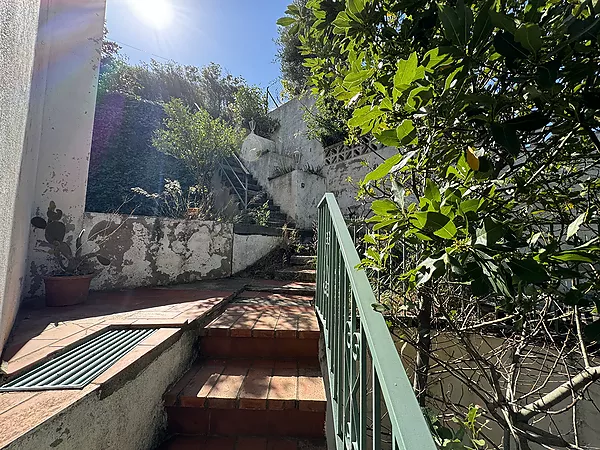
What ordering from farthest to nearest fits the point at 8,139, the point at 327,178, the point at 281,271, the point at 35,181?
1. the point at 327,178
2. the point at 281,271
3. the point at 35,181
4. the point at 8,139

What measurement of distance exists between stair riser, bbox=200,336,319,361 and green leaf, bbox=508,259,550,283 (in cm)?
146

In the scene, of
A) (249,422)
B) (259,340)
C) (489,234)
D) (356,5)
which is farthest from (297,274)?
(489,234)

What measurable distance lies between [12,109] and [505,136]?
2.08 m

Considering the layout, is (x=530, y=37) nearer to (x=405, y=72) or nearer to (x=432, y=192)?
(x=405, y=72)

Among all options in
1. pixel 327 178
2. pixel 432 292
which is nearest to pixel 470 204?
pixel 432 292

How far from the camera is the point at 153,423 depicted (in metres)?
1.35

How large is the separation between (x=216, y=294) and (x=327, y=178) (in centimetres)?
481

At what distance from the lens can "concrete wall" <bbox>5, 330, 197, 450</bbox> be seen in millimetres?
895

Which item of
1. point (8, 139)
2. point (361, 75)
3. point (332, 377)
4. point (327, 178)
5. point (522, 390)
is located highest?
point (327, 178)

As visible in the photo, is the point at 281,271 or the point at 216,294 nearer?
the point at 216,294

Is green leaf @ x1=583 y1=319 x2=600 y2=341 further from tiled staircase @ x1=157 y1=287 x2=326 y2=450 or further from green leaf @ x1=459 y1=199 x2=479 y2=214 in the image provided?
tiled staircase @ x1=157 y1=287 x2=326 y2=450

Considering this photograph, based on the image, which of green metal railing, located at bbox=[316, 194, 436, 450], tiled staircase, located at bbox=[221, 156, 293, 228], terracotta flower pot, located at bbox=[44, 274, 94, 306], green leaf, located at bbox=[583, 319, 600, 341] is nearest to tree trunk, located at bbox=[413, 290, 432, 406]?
green metal railing, located at bbox=[316, 194, 436, 450]

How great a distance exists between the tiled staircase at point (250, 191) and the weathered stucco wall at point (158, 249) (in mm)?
2006

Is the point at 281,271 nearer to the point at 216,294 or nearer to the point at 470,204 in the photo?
the point at 216,294
